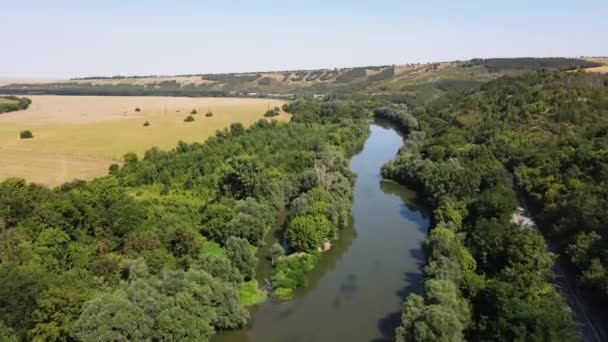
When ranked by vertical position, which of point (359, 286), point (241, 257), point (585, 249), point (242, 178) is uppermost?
point (242, 178)

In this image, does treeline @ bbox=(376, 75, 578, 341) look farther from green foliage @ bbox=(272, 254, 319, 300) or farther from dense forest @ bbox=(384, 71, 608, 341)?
green foliage @ bbox=(272, 254, 319, 300)

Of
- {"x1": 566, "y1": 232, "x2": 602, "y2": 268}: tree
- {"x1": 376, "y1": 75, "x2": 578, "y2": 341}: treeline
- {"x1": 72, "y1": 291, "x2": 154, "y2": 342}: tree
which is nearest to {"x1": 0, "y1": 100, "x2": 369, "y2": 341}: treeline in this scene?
{"x1": 72, "y1": 291, "x2": 154, "y2": 342}: tree

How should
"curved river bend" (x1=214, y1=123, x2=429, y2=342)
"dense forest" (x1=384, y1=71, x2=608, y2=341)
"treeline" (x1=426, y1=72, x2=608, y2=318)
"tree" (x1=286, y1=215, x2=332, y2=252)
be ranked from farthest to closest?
"tree" (x1=286, y1=215, x2=332, y2=252), "treeline" (x1=426, y1=72, x2=608, y2=318), "curved river bend" (x1=214, y1=123, x2=429, y2=342), "dense forest" (x1=384, y1=71, x2=608, y2=341)

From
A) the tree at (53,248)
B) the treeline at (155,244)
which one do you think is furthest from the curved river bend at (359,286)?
the tree at (53,248)

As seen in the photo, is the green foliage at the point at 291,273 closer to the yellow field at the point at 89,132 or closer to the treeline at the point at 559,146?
the treeline at the point at 559,146

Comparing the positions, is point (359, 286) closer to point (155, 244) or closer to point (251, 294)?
point (251, 294)

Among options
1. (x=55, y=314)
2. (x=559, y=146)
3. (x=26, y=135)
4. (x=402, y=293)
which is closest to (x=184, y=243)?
(x=55, y=314)

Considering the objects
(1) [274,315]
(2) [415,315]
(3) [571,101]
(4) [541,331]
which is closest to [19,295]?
(1) [274,315]
